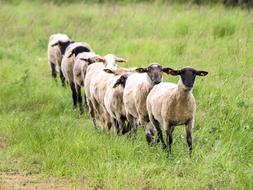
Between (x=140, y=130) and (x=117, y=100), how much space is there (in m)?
0.74

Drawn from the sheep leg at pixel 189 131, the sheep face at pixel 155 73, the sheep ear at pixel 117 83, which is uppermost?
the sheep face at pixel 155 73

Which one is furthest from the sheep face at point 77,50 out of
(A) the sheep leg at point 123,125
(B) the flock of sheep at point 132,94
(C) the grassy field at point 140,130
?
(A) the sheep leg at point 123,125

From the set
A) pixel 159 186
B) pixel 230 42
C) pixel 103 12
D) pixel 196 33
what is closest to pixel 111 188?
pixel 159 186

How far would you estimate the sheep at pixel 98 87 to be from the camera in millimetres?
9844

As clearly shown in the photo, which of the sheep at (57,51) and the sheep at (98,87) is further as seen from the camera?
the sheep at (57,51)

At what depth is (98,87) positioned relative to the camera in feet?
32.3

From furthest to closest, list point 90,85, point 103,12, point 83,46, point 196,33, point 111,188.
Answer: point 103,12 < point 196,33 < point 83,46 < point 90,85 < point 111,188

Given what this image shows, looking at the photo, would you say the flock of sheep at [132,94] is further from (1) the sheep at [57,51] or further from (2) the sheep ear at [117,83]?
(1) the sheep at [57,51]

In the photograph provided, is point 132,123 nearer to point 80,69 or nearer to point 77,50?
point 80,69

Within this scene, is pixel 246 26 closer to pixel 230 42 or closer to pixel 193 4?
pixel 230 42

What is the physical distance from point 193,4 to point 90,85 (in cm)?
1067

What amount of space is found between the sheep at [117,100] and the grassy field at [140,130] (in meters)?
0.36

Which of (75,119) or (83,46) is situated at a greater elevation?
(83,46)

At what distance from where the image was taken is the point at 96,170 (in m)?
7.06
